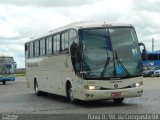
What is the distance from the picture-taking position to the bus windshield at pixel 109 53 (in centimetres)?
1806

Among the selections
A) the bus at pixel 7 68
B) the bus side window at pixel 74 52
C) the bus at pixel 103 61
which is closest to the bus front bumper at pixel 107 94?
the bus at pixel 103 61

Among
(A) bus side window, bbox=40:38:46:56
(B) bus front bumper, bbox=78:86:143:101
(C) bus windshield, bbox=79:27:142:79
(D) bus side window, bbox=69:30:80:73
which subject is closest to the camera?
(B) bus front bumper, bbox=78:86:143:101

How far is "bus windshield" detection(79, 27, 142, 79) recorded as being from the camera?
18062mm

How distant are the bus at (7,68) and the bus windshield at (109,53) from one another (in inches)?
1239

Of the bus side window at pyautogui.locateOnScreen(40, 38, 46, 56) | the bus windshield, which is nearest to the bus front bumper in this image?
the bus windshield

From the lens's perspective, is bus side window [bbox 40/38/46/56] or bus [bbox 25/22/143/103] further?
bus side window [bbox 40/38/46/56]

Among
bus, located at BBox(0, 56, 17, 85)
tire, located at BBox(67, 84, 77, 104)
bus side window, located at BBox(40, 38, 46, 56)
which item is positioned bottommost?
tire, located at BBox(67, 84, 77, 104)

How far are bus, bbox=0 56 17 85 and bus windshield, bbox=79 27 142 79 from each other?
Answer: 3146 centimetres

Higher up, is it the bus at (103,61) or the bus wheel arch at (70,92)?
the bus at (103,61)

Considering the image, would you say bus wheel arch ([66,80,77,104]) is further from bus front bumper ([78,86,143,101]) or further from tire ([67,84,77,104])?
bus front bumper ([78,86,143,101])

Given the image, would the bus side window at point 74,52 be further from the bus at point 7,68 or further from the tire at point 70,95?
the bus at point 7,68

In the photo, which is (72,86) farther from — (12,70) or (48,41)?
(12,70)

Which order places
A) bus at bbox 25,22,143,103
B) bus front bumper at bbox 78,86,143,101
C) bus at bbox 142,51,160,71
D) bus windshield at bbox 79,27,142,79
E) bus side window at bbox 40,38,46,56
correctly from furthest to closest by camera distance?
bus at bbox 142,51,160,71 → bus side window at bbox 40,38,46,56 → bus windshield at bbox 79,27,142,79 → bus at bbox 25,22,143,103 → bus front bumper at bbox 78,86,143,101

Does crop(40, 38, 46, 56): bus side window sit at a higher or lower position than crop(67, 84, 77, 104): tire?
higher
